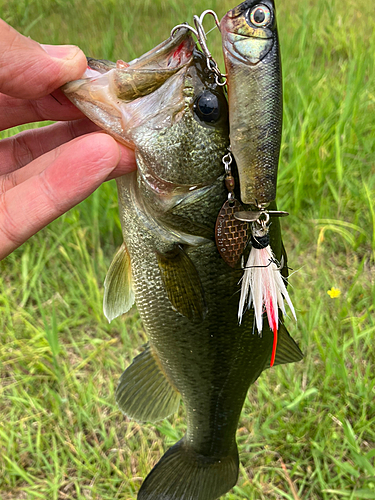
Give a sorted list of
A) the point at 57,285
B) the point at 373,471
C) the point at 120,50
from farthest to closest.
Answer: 1. the point at 120,50
2. the point at 57,285
3. the point at 373,471

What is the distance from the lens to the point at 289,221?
→ 280 cm

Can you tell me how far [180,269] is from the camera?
3.95ft

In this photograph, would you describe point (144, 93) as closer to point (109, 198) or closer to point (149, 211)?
point (149, 211)

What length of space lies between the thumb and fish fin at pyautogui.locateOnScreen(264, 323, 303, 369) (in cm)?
101

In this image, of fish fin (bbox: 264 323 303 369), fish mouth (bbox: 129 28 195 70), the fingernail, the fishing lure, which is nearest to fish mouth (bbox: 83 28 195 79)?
fish mouth (bbox: 129 28 195 70)

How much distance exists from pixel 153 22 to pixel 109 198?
2541mm

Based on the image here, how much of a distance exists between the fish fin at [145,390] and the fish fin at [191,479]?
0.62 ft

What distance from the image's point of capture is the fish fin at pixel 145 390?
4.90 ft

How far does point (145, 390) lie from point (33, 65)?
1.11 metres

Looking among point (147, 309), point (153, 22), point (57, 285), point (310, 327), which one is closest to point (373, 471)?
point (310, 327)

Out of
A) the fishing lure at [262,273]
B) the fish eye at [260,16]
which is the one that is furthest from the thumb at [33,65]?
the fishing lure at [262,273]

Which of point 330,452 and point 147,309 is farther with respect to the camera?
point 330,452

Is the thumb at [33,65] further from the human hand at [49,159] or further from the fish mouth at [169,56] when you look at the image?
the fish mouth at [169,56]

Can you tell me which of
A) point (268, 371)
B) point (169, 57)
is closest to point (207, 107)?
point (169, 57)
